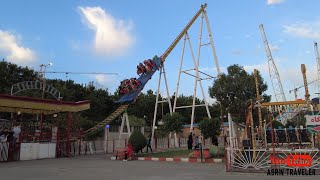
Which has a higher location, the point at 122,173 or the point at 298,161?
the point at 298,161

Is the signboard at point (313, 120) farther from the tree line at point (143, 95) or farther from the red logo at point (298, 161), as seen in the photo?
the tree line at point (143, 95)

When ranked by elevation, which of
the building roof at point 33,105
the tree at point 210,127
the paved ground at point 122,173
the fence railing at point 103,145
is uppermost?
the building roof at point 33,105

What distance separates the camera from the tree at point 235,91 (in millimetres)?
18422

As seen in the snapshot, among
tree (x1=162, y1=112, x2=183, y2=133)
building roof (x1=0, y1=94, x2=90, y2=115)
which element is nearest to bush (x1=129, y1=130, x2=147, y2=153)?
tree (x1=162, y1=112, x2=183, y2=133)

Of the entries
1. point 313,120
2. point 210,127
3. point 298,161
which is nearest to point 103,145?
point 210,127

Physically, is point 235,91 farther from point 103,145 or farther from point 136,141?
point 103,145

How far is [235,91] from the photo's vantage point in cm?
1852

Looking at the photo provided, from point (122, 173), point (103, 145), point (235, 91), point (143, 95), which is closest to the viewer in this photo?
point (122, 173)

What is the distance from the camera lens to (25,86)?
84.6ft

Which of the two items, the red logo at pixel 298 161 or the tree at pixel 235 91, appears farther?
the tree at pixel 235 91

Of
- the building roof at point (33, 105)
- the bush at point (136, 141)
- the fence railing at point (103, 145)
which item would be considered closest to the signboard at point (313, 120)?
the bush at point (136, 141)

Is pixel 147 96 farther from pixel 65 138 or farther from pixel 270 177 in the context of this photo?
pixel 270 177

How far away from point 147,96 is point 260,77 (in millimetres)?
43089

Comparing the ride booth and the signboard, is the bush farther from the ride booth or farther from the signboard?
the signboard
